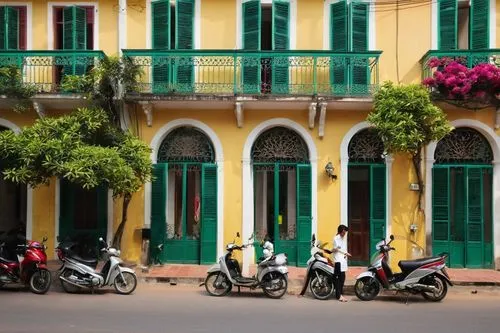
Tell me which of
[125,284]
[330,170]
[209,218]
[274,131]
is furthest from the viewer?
[274,131]

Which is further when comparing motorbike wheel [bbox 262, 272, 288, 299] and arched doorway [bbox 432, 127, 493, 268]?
arched doorway [bbox 432, 127, 493, 268]

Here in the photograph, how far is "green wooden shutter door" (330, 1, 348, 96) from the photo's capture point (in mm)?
12227

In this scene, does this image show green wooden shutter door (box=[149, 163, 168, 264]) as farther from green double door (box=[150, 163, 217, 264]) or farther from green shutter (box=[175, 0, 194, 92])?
green shutter (box=[175, 0, 194, 92])

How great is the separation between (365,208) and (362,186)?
569mm

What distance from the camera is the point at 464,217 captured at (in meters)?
12.5

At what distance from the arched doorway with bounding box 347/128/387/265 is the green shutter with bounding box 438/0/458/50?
113 inches

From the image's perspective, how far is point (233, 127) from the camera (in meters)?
12.7

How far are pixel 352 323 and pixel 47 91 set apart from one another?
896 centimetres

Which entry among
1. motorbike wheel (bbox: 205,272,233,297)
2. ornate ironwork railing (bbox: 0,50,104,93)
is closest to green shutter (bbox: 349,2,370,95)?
motorbike wheel (bbox: 205,272,233,297)

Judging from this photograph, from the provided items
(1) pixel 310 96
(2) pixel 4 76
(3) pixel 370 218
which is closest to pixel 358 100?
(1) pixel 310 96

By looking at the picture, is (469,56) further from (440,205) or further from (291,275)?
(291,275)

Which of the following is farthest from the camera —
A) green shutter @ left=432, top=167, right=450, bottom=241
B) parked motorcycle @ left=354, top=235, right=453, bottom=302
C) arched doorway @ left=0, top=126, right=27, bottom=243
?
arched doorway @ left=0, top=126, right=27, bottom=243

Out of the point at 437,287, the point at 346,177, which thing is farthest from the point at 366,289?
the point at 346,177

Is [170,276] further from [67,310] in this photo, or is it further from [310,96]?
[310,96]
